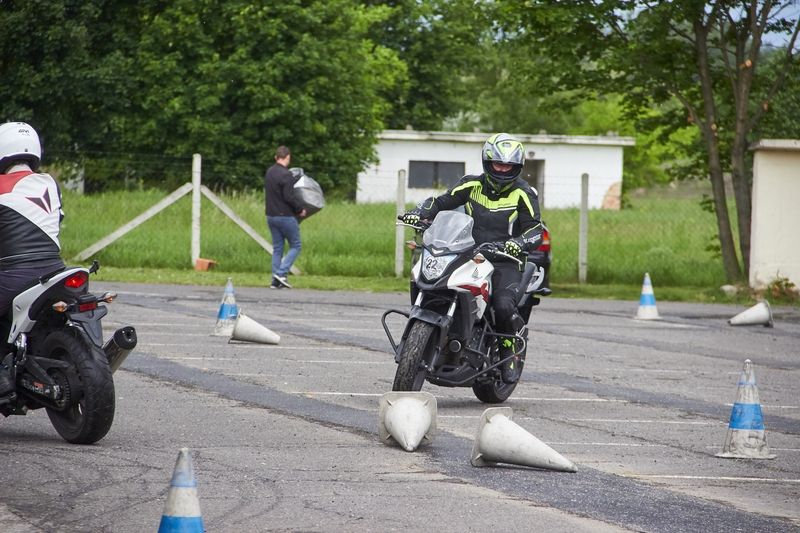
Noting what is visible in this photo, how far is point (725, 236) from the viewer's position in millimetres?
23422

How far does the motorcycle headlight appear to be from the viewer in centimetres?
980

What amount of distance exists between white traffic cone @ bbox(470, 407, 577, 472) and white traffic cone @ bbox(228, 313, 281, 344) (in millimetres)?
6314

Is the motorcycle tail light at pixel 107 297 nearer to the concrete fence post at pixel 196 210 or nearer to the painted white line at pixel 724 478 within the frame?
the painted white line at pixel 724 478

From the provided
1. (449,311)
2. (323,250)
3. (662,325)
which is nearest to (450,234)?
(449,311)

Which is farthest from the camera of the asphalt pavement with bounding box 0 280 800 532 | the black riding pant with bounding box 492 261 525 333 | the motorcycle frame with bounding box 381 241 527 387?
the black riding pant with bounding box 492 261 525 333

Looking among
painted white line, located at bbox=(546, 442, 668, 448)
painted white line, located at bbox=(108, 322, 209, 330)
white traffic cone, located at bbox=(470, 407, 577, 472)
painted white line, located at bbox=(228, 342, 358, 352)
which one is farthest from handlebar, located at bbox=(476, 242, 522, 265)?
painted white line, located at bbox=(108, 322, 209, 330)

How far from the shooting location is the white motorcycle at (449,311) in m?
9.54

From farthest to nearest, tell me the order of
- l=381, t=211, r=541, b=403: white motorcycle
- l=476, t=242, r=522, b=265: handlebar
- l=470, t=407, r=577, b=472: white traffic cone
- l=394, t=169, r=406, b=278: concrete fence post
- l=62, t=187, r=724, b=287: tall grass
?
l=62, t=187, r=724, b=287: tall grass, l=394, t=169, r=406, b=278: concrete fence post, l=476, t=242, r=522, b=265: handlebar, l=381, t=211, r=541, b=403: white motorcycle, l=470, t=407, r=577, b=472: white traffic cone

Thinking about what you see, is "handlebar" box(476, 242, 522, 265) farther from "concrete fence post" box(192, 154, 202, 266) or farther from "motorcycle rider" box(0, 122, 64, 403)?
"concrete fence post" box(192, 154, 202, 266)

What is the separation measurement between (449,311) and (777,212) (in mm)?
13375

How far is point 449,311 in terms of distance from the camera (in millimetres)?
9812

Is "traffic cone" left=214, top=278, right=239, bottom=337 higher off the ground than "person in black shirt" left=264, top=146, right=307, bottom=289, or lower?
lower

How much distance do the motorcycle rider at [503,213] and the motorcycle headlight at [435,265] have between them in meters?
0.64

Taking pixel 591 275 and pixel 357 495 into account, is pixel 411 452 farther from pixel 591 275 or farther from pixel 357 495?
pixel 591 275
